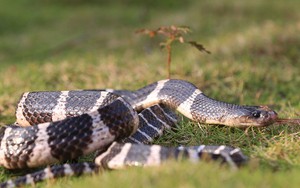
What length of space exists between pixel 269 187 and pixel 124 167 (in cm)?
128

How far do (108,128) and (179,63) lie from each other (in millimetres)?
4786

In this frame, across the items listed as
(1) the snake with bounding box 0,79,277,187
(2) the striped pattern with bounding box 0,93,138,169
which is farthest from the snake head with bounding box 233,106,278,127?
(2) the striped pattern with bounding box 0,93,138,169

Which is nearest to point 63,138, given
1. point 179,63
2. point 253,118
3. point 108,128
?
point 108,128

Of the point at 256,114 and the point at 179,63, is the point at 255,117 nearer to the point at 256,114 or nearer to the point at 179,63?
the point at 256,114

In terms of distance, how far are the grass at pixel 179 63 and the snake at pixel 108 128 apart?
160 mm

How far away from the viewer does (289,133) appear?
19.4 feet

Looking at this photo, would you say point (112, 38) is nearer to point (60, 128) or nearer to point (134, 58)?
point (134, 58)

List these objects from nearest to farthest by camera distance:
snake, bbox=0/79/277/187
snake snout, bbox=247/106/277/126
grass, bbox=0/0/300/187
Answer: grass, bbox=0/0/300/187 < snake, bbox=0/79/277/187 < snake snout, bbox=247/106/277/126

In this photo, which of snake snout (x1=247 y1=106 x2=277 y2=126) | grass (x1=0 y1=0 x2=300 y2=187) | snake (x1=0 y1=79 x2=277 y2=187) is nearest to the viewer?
grass (x1=0 y1=0 x2=300 y2=187)

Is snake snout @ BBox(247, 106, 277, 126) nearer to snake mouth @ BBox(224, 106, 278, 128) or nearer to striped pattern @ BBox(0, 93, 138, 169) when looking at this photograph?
snake mouth @ BBox(224, 106, 278, 128)

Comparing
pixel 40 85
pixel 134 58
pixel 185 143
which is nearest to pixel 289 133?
pixel 185 143

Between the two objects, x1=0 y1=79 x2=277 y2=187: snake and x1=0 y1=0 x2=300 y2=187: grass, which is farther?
x1=0 y1=79 x2=277 y2=187: snake

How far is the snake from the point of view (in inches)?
193

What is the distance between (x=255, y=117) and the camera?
603cm
